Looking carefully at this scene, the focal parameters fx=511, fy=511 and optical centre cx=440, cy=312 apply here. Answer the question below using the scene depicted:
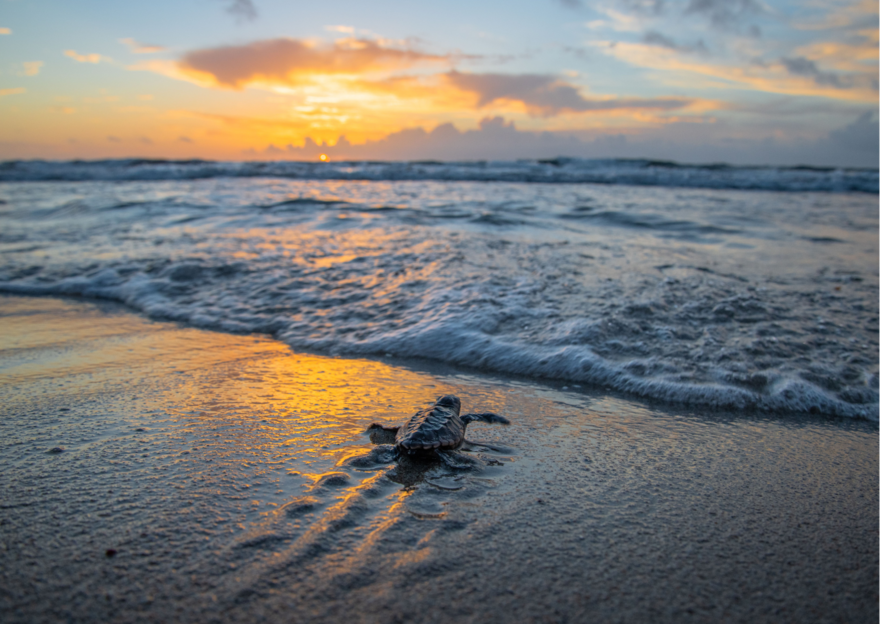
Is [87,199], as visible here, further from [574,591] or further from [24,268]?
[574,591]

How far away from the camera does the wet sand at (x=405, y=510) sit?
53.9 inches

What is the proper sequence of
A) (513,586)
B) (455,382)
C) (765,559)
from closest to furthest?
(513,586)
(765,559)
(455,382)

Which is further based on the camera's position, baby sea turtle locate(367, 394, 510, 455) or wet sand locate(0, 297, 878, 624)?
baby sea turtle locate(367, 394, 510, 455)

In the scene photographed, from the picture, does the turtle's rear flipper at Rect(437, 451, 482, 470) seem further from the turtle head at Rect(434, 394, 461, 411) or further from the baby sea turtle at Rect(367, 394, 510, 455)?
the turtle head at Rect(434, 394, 461, 411)

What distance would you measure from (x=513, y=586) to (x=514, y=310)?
2855 mm

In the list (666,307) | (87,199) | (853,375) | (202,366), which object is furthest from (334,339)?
(87,199)

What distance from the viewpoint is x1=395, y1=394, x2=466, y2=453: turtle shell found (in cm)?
204

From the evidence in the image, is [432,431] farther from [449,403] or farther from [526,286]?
[526,286]

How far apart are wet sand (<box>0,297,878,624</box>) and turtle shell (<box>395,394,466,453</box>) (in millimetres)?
98

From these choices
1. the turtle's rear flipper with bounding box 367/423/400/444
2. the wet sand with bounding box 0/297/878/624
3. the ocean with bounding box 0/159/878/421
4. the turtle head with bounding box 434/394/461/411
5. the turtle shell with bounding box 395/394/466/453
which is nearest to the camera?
the wet sand with bounding box 0/297/878/624

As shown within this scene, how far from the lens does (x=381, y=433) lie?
2.33 metres

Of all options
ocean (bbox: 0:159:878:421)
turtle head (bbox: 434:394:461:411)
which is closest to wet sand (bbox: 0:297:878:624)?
turtle head (bbox: 434:394:461:411)

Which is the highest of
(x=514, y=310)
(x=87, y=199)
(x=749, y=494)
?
(x=87, y=199)

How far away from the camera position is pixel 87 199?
12516 mm
